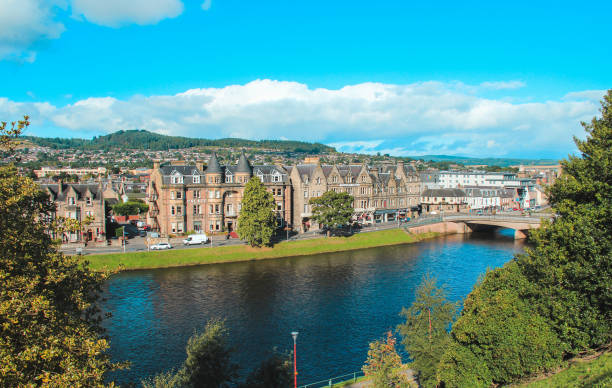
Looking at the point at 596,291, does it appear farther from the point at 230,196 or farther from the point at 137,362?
the point at 230,196

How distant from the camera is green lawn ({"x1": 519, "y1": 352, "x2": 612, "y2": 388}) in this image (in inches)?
946

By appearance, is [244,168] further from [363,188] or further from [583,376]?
[583,376]

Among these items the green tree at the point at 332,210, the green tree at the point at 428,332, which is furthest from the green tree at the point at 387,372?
the green tree at the point at 332,210

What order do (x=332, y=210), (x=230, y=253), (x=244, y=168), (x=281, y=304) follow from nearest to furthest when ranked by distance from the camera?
(x=281, y=304), (x=230, y=253), (x=332, y=210), (x=244, y=168)

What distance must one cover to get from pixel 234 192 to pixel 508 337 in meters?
76.7

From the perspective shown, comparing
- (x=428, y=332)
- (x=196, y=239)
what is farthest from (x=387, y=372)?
(x=196, y=239)

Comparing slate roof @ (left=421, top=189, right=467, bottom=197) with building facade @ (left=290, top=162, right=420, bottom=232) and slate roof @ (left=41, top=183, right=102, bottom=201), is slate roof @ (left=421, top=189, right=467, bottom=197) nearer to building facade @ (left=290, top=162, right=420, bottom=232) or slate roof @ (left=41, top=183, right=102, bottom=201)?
building facade @ (left=290, top=162, right=420, bottom=232)

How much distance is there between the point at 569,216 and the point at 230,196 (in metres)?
75.1

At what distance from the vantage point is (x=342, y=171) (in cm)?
11844

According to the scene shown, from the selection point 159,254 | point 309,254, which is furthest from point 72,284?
point 309,254

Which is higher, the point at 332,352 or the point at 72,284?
the point at 72,284

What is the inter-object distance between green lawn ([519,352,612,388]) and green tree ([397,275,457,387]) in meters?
6.12

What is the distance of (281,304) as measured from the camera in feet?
193

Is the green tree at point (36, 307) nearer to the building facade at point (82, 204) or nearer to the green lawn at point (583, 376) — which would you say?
the green lawn at point (583, 376)
